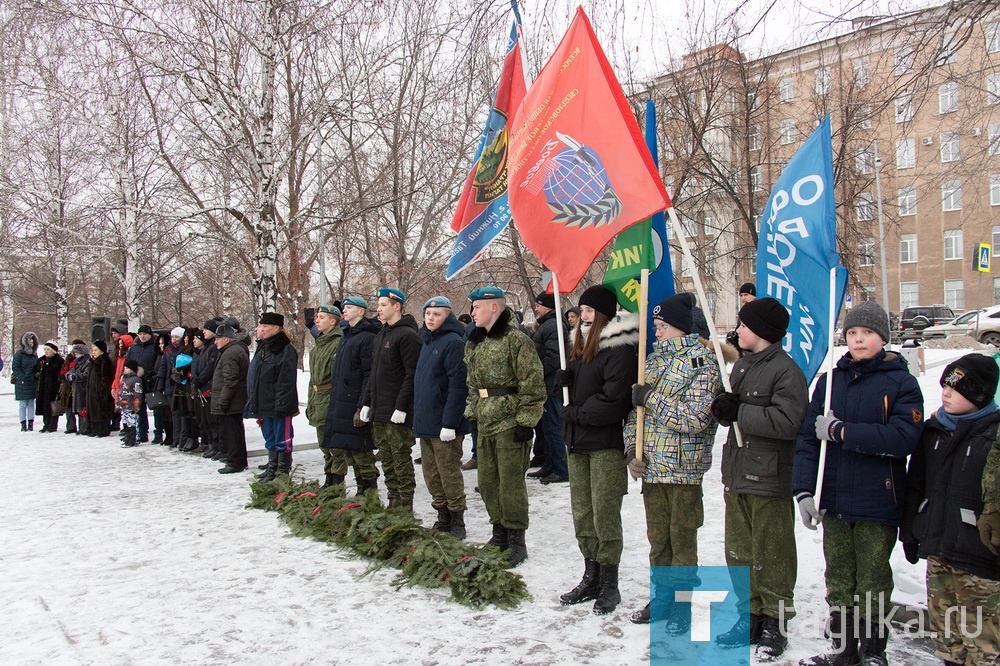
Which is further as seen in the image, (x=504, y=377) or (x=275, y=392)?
(x=275, y=392)

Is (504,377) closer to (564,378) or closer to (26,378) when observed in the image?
(564,378)

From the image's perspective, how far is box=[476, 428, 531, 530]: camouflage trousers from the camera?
5508 mm

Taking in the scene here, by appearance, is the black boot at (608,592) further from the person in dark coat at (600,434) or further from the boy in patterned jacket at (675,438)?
the boy in patterned jacket at (675,438)

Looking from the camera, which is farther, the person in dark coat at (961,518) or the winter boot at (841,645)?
the winter boot at (841,645)

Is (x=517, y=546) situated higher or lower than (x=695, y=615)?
higher

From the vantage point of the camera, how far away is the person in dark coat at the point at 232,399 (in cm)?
954

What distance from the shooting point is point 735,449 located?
13.3 feet

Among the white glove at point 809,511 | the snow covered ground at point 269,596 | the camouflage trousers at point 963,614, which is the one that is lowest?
the snow covered ground at point 269,596

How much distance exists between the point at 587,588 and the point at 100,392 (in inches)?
501

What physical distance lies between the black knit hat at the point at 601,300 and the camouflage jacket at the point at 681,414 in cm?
55

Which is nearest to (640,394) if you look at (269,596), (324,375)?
(269,596)

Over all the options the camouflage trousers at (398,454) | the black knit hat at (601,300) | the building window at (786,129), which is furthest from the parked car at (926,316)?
the black knit hat at (601,300)

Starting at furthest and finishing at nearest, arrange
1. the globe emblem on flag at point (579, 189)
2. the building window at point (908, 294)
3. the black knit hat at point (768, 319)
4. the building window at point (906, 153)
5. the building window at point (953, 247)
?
the building window at point (908, 294) < the building window at point (953, 247) < the building window at point (906, 153) < the globe emblem on flag at point (579, 189) < the black knit hat at point (768, 319)

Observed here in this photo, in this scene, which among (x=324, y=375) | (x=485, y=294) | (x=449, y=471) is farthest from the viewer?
(x=324, y=375)
